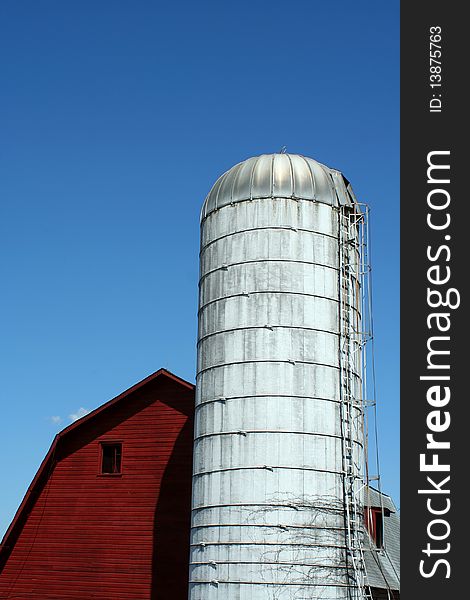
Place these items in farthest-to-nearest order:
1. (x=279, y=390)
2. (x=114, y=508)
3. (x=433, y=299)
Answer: (x=114, y=508)
(x=279, y=390)
(x=433, y=299)

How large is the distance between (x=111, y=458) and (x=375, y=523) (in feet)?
32.6

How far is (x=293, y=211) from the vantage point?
23.9m

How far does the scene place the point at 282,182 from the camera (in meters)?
24.2

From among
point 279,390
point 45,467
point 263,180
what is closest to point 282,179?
point 263,180

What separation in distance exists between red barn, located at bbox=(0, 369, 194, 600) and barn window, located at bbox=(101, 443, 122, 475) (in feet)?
0.12

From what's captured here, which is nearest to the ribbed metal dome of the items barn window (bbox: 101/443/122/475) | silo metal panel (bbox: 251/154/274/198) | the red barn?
silo metal panel (bbox: 251/154/274/198)

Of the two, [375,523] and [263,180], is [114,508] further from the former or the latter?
[263,180]

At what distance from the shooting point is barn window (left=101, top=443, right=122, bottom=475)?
31.0 meters

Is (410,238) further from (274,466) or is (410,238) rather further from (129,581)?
(129,581)

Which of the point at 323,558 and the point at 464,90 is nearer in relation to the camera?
the point at 464,90

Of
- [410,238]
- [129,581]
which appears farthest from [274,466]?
[129,581]

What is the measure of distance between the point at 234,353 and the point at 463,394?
25.9ft

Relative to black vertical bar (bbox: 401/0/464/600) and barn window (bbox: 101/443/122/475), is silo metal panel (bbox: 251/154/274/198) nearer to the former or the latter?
black vertical bar (bbox: 401/0/464/600)

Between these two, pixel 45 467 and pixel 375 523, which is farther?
pixel 45 467
